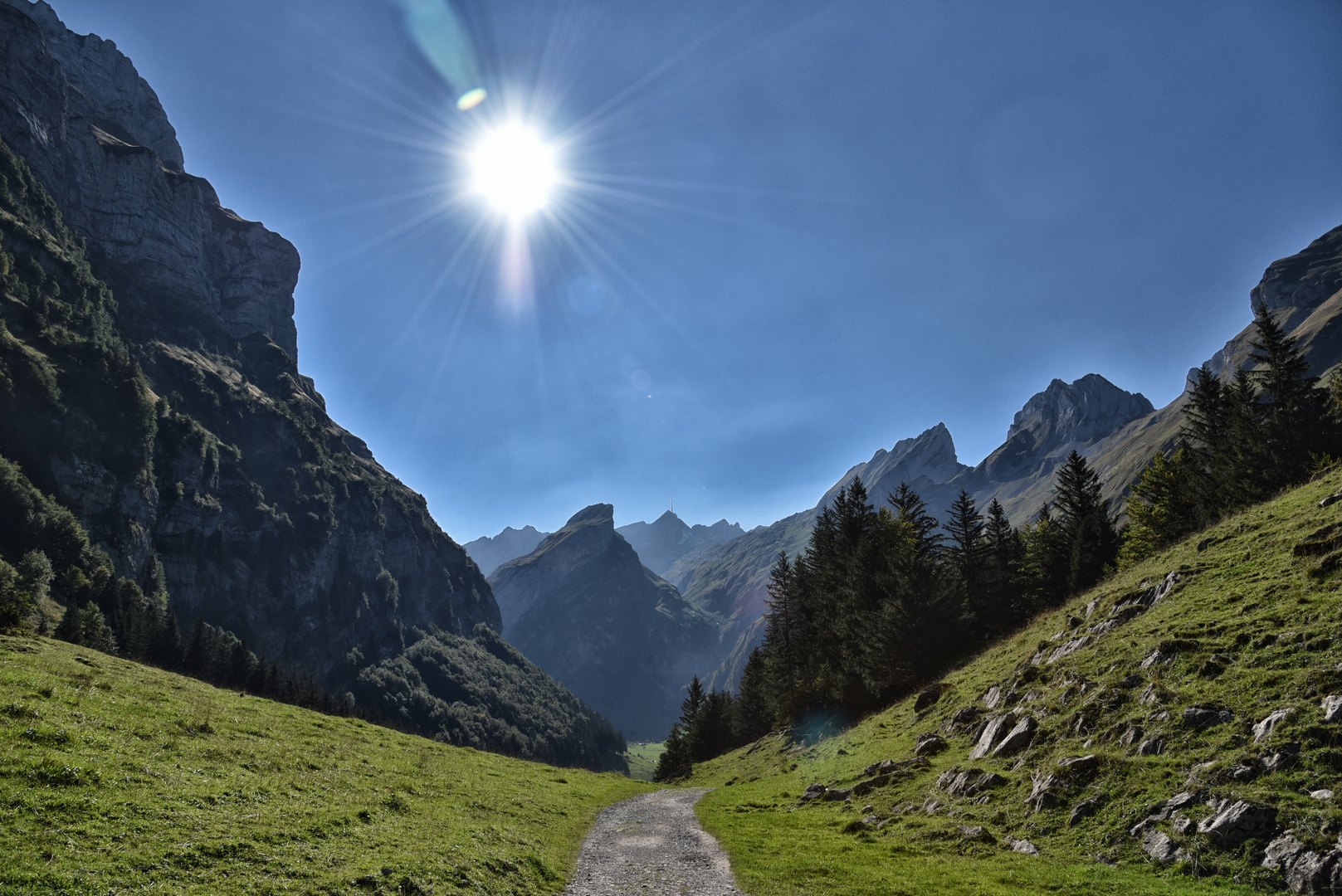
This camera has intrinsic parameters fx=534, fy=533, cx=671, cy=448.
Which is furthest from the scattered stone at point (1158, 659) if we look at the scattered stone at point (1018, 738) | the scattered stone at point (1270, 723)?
the scattered stone at point (1270, 723)

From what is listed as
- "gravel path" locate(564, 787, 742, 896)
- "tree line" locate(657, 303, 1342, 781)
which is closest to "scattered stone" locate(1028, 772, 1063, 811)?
"gravel path" locate(564, 787, 742, 896)

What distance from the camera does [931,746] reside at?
3278 cm

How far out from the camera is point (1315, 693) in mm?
16688

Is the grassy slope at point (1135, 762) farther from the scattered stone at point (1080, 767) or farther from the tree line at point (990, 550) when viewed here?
the tree line at point (990, 550)

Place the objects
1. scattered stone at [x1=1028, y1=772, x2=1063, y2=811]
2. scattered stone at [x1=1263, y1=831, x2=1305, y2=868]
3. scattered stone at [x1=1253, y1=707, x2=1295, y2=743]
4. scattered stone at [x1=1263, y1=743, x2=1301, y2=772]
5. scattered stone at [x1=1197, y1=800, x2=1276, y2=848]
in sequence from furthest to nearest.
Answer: scattered stone at [x1=1028, y1=772, x2=1063, y2=811], scattered stone at [x1=1253, y1=707, x2=1295, y2=743], scattered stone at [x1=1263, y1=743, x2=1301, y2=772], scattered stone at [x1=1197, y1=800, x2=1276, y2=848], scattered stone at [x1=1263, y1=831, x2=1305, y2=868]

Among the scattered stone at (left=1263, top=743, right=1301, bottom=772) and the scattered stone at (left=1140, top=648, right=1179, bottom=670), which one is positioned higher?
the scattered stone at (left=1140, top=648, right=1179, bottom=670)

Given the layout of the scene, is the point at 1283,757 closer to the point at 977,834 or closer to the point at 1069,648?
the point at 977,834

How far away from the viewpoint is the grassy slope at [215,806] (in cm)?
1239

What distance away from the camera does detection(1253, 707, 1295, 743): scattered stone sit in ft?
54.5

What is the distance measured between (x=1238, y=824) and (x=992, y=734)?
14.7m

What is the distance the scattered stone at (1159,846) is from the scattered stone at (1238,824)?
2.92 feet

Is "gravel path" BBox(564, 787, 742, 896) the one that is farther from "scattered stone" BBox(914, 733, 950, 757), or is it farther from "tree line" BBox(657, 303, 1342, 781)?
"tree line" BBox(657, 303, 1342, 781)

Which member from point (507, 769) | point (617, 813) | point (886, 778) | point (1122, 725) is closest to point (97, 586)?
point (507, 769)

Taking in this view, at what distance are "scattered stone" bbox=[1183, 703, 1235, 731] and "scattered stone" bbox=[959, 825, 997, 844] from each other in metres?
8.35
